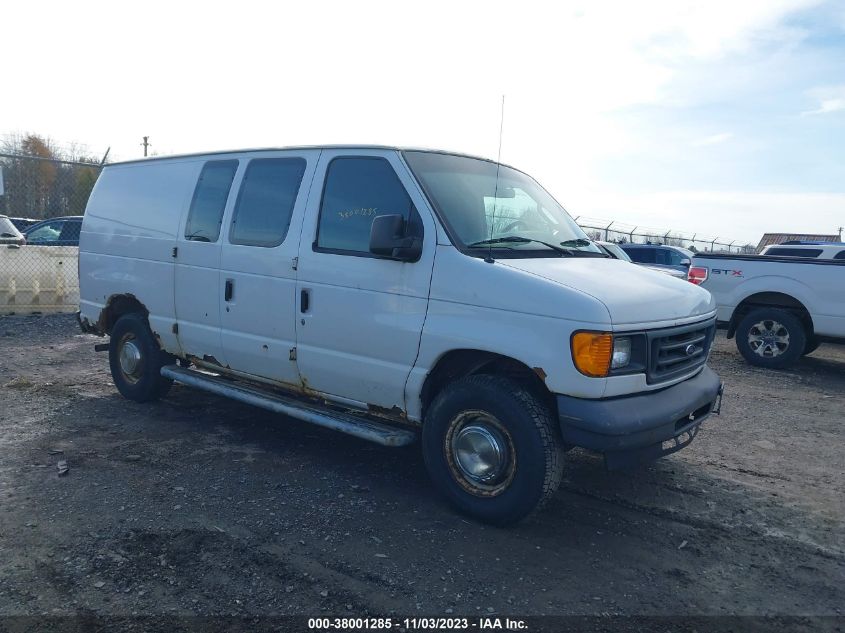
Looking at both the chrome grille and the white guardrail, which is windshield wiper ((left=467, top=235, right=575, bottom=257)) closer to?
the chrome grille

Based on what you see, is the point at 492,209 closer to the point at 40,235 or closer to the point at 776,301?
the point at 776,301

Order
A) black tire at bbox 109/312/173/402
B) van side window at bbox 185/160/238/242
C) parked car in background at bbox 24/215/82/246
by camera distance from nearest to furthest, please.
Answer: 1. van side window at bbox 185/160/238/242
2. black tire at bbox 109/312/173/402
3. parked car in background at bbox 24/215/82/246

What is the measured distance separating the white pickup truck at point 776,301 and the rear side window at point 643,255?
6.88 m

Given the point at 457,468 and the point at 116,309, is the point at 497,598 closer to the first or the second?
the point at 457,468

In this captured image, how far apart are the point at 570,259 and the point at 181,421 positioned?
3.67 m

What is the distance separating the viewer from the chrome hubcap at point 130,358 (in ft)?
20.1

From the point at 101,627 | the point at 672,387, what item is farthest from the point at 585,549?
the point at 101,627

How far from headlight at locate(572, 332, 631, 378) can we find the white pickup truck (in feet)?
21.4

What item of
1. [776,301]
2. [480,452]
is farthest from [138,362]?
[776,301]

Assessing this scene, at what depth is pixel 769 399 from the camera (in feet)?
23.8

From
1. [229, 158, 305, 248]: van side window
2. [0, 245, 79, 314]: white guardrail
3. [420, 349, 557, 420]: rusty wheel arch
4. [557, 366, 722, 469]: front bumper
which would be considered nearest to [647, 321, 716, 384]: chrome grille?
[557, 366, 722, 469]: front bumper

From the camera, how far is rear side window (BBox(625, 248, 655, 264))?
1627 cm

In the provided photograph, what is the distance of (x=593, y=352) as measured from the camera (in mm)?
3404

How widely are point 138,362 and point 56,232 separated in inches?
466
